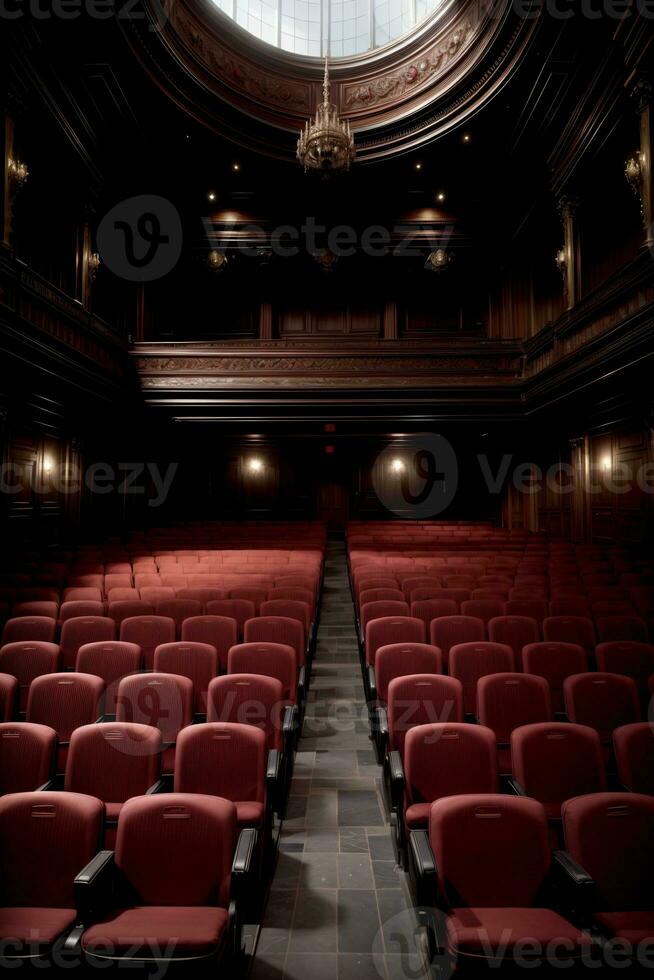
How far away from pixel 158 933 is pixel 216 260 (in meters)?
12.3

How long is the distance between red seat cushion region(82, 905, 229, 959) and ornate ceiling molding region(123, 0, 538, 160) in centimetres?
972

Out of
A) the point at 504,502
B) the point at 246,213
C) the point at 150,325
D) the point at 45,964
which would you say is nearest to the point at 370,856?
the point at 45,964

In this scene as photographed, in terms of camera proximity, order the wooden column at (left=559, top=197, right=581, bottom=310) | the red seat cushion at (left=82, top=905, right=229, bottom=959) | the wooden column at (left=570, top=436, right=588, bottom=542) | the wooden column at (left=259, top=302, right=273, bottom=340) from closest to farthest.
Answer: the red seat cushion at (left=82, top=905, right=229, bottom=959)
the wooden column at (left=559, top=197, right=581, bottom=310)
the wooden column at (left=570, top=436, right=588, bottom=542)
the wooden column at (left=259, top=302, right=273, bottom=340)

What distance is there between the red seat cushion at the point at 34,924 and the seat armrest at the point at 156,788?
0.47 m

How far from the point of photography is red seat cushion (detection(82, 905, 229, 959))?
65.6 inches

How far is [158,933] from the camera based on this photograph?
1.73m

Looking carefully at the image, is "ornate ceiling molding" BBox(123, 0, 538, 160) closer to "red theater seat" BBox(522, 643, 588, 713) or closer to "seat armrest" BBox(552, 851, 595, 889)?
"red theater seat" BBox(522, 643, 588, 713)

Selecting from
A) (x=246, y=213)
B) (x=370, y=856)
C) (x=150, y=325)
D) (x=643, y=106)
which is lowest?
(x=370, y=856)

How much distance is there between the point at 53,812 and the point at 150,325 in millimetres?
11312

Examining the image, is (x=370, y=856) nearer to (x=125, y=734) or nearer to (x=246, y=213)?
(x=125, y=734)

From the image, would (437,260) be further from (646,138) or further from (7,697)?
(7,697)

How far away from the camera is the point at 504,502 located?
12.0 meters

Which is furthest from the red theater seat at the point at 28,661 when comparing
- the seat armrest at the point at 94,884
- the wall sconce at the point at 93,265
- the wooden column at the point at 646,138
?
the wooden column at the point at 646,138

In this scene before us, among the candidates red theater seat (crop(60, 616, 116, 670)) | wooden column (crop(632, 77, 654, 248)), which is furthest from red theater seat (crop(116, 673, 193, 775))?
wooden column (crop(632, 77, 654, 248))
